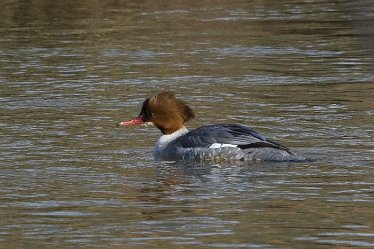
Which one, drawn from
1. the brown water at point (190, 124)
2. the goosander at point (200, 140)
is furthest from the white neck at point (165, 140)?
the brown water at point (190, 124)

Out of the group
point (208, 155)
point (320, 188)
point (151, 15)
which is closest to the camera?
point (320, 188)

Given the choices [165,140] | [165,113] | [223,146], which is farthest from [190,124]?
[223,146]

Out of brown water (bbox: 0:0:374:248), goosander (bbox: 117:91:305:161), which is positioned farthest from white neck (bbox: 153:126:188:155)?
brown water (bbox: 0:0:374:248)

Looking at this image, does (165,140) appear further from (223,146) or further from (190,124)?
(190,124)

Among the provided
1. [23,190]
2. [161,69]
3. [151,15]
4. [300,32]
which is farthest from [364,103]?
[151,15]

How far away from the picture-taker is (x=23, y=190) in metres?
12.1

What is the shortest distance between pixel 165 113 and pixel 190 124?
2.40 metres

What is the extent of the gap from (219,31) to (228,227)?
52.0ft

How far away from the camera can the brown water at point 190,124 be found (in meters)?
10.4

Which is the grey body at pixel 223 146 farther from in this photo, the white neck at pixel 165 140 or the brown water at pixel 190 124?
the brown water at pixel 190 124

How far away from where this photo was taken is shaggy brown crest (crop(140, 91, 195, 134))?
14539mm

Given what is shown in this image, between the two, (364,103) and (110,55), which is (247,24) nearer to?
A: (110,55)

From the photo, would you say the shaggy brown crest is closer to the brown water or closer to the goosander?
the goosander

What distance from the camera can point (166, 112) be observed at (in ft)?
47.8
